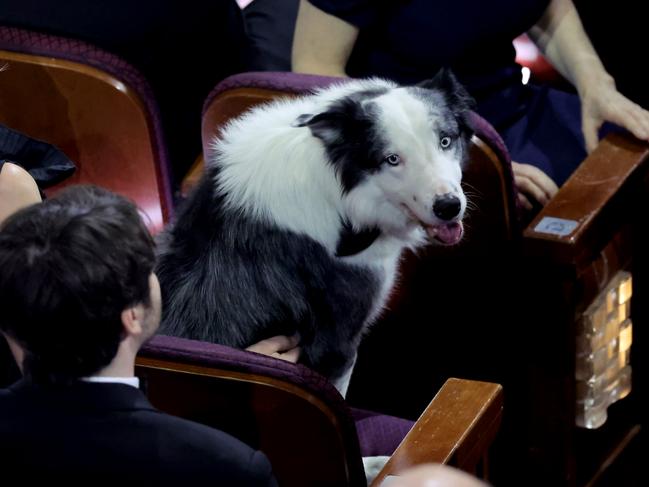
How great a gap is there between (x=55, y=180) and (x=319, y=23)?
0.69 m

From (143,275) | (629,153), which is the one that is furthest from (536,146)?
(143,275)

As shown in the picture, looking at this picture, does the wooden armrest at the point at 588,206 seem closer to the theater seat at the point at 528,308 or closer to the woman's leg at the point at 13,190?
the theater seat at the point at 528,308

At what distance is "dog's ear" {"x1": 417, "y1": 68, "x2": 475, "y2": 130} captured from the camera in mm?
1725

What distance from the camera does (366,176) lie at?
5.55 ft

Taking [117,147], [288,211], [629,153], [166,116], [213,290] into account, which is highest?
[629,153]

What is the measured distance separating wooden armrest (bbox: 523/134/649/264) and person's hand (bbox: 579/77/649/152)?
0.09 ft

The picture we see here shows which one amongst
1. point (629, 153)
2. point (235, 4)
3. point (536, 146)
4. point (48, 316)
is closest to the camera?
point (48, 316)

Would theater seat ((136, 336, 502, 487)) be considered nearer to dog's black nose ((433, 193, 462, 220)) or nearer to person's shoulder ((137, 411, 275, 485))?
person's shoulder ((137, 411, 275, 485))

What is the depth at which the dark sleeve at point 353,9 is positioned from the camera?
2143 mm

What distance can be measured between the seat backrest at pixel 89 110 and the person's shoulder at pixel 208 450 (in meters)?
1.01

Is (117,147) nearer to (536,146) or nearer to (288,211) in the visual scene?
(288,211)

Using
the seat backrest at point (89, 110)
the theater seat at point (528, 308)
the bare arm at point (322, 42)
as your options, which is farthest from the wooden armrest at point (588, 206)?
the seat backrest at point (89, 110)

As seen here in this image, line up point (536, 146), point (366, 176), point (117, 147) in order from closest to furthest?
point (366, 176) → point (117, 147) → point (536, 146)

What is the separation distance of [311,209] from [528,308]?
434 mm
